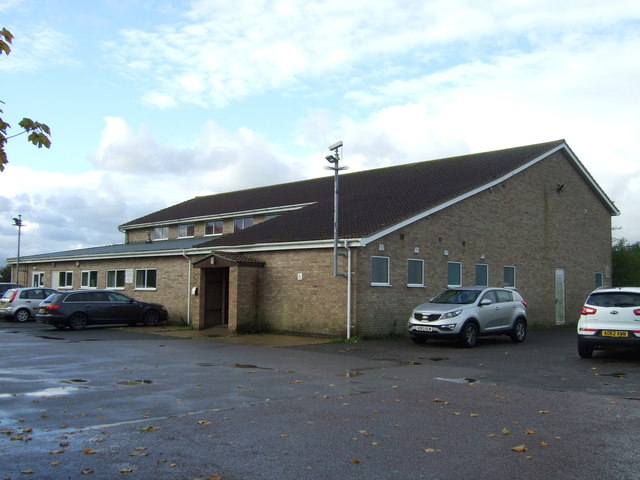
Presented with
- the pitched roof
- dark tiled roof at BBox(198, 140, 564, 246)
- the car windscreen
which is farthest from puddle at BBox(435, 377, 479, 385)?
dark tiled roof at BBox(198, 140, 564, 246)

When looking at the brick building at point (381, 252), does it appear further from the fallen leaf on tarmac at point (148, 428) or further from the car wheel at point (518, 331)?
the fallen leaf on tarmac at point (148, 428)

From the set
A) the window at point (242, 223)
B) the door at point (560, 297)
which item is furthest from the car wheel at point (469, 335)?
the window at point (242, 223)

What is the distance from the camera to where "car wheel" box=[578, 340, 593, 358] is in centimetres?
1466

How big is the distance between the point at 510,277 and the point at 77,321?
55.4 ft

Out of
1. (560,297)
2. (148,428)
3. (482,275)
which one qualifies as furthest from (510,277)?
(148,428)

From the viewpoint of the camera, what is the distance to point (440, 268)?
22.7m

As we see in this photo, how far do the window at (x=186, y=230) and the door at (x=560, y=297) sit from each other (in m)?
20.1

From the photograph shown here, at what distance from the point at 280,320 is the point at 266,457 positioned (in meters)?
15.2

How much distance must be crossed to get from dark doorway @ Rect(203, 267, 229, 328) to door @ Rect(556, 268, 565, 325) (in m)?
14.9

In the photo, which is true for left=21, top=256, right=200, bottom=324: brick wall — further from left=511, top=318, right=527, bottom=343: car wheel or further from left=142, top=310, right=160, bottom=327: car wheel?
left=511, top=318, right=527, bottom=343: car wheel

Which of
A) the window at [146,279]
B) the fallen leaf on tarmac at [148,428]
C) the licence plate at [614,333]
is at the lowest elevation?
the fallen leaf on tarmac at [148,428]

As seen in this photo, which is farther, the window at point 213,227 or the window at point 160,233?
the window at point 160,233

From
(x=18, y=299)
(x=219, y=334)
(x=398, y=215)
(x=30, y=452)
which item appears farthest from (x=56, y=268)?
(x=30, y=452)

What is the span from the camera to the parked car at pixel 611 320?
13.8m
